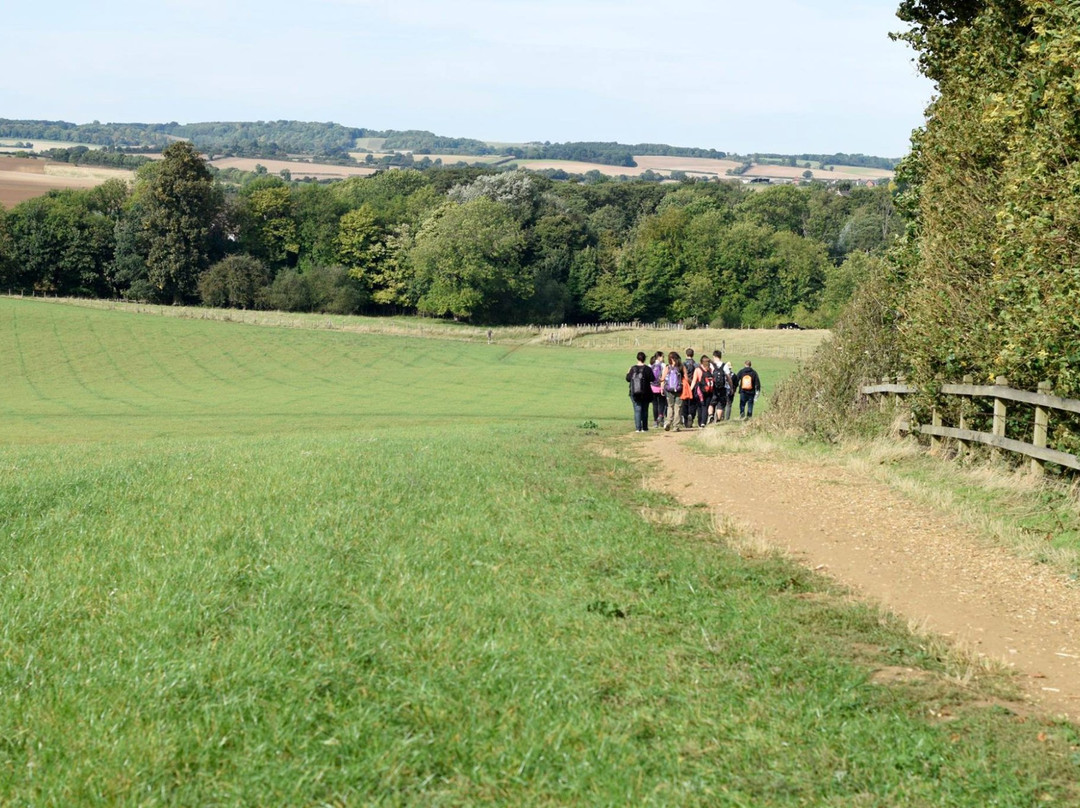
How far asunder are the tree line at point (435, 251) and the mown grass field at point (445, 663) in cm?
9240

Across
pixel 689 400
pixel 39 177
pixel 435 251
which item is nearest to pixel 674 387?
pixel 689 400

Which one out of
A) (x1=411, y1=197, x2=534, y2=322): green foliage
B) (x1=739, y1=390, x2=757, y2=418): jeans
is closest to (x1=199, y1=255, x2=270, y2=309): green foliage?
(x1=411, y1=197, x2=534, y2=322): green foliage

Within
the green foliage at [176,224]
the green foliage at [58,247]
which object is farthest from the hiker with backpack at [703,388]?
the green foliage at [58,247]

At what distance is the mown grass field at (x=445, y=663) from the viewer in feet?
18.5

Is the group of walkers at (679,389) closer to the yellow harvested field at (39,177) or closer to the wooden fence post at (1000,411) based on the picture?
the wooden fence post at (1000,411)

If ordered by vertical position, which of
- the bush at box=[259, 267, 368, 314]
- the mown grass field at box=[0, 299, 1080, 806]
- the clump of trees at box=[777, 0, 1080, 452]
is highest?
the clump of trees at box=[777, 0, 1080, 452]

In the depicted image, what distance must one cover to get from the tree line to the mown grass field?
92.4 meters

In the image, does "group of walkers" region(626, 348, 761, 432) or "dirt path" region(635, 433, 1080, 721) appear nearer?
"dirt path" region(635, 433, 1080, 721)

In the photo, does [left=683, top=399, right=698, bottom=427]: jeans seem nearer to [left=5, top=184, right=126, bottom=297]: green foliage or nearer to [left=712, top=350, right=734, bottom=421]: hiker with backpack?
[left=712, top=350, right=734, bottom=421]: hiker with backpack

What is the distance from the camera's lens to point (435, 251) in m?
104

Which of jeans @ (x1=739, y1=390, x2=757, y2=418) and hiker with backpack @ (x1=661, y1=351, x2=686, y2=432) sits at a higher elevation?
hiker with backpack @ (x1=661, y1=351, x2=686, y2=432)

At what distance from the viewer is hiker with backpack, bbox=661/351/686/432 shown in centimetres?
2820

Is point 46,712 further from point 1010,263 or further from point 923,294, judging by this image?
point 923,294

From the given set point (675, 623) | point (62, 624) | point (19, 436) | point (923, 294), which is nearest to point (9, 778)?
point (62, 624)
